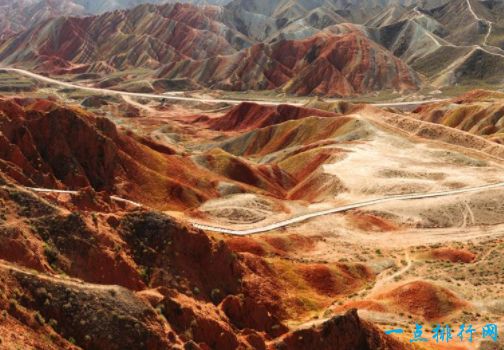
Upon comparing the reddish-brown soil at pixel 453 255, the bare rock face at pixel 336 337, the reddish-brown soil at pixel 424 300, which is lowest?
the reddish-brown soil at pixel 453 255

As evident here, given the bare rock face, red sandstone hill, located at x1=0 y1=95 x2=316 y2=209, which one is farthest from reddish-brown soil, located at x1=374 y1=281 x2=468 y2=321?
red sandstone hill, located at x1=0 y1=95 x2=316 y2=209

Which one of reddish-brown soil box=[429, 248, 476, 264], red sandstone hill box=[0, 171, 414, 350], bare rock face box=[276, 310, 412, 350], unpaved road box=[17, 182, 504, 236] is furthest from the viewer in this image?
unpaved road box=[17, 182, 504, 236]

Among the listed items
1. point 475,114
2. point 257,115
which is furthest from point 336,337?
point 257,115

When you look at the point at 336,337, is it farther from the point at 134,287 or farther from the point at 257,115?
the point at 257,115

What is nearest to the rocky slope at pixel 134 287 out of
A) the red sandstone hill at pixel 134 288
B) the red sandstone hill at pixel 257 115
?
the red sandstone hill at pixel 134 288

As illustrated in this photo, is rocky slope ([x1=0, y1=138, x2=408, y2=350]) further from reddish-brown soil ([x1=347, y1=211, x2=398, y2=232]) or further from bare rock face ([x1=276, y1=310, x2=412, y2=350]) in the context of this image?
reddish-brown soil ([x1=347, y1=211, x2=398, y2=232])

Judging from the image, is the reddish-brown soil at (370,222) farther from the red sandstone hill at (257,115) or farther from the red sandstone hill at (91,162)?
the red sandstone hill at (257,115)

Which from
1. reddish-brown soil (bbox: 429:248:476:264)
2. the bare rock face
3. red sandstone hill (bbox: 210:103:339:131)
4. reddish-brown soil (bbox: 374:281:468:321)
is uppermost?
the bare rock face

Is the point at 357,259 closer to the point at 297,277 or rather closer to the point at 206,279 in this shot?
the point at 297,277

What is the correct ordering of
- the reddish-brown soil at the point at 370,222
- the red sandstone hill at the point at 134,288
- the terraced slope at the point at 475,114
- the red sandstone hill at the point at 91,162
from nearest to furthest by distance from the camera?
the red sandstone hill at the point at 134,288 < the red sandstone hill at the point at 91,162 < the reddish-brown soil at the point at 370,222 < the terraced slope at the point at 475,114
